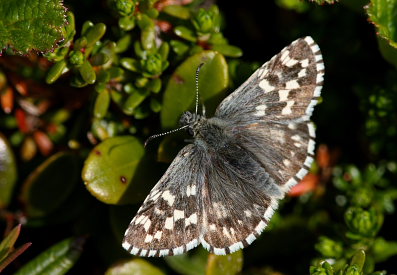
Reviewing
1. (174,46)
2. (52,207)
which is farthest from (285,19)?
(52,207)

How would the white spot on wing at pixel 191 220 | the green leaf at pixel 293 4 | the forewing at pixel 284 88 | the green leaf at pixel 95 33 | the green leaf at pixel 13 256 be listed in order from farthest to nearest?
the green leaf at pixel 293 4, the green leaf at pixel 95 33, the forewing at pixel 284 88, the white spot on wing at pixel 191 220, the green leaf at pixel 13 256

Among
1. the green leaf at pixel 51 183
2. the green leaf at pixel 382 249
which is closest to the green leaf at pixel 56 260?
the green leaf at pixel 51 183

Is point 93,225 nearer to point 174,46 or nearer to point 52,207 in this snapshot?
point 52,207

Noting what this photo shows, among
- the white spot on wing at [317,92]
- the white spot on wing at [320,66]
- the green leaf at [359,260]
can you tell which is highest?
the white spot on wing at [320,66]

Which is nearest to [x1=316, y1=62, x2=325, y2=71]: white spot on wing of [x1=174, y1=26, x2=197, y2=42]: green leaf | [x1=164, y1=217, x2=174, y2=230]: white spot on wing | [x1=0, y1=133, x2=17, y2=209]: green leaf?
[x1=174, y1=26, x2=197, y2=42]: green leaf

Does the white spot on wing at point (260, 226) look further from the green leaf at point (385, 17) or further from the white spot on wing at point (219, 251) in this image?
the green leaf at point (385, 17)

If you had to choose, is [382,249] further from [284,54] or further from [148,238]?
[148,238]

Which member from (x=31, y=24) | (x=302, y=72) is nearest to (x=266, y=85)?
(x=302, y=72)
